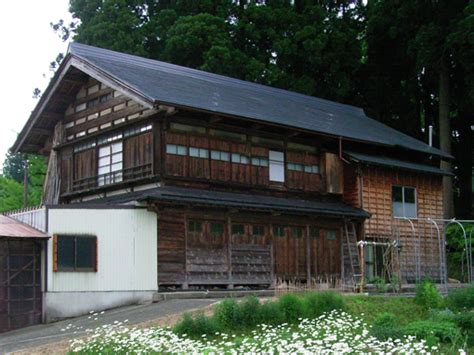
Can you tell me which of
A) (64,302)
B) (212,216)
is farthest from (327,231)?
(64,302)

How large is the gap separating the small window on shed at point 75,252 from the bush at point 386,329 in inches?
396

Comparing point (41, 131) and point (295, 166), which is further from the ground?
point (41, 131)

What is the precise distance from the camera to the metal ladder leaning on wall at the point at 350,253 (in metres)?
30.2

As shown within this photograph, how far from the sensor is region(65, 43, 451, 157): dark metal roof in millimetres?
26719

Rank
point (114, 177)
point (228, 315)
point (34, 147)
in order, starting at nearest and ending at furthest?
point (228, 315)
point (114, 177)
point (34, 147)

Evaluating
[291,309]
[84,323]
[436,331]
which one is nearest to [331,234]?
[291,309]

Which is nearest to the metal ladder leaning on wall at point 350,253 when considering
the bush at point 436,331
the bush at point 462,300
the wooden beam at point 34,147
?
the bush at point 462,300

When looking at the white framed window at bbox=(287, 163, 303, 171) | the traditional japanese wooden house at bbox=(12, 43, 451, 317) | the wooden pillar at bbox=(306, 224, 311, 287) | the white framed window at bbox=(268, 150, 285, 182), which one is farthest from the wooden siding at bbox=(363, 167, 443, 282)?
the white framed window at bbox=(268, 150, 285, 182)

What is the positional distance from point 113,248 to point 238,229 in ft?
16.3

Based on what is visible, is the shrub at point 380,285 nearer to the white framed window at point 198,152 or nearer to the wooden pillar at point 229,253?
the wooden pillar at point 229,253

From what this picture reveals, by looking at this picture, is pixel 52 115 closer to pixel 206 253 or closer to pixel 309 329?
pixel 206 253

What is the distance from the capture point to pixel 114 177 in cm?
2812

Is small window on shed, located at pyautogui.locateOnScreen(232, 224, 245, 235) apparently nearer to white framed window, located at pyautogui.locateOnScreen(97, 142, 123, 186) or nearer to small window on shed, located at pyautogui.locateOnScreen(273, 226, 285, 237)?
small window on shed, located at pyautogui.locateOnScreen(273, 226, 285, 237)

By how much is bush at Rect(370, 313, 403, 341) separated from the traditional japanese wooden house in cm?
950
